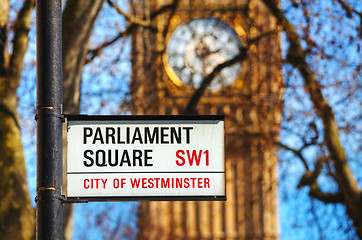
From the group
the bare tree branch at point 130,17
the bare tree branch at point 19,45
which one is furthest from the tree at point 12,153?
the bare tree branch at point 130,17

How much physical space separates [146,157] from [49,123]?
63cm

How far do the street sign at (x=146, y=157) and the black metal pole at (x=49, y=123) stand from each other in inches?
9.1

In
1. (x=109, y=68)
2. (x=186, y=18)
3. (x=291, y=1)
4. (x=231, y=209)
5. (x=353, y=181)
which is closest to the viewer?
(x=353, y=181)

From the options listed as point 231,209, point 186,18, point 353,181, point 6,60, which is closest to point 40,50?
point 6,60

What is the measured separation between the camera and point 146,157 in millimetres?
4180

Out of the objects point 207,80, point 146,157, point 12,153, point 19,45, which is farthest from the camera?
point 207,80

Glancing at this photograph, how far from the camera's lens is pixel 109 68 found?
15.5 meters

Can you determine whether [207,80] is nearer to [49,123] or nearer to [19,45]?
[19,45]

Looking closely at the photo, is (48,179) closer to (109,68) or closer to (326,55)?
(326,55)

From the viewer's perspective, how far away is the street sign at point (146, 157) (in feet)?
13.5

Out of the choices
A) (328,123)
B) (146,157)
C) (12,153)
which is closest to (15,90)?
(12,153)

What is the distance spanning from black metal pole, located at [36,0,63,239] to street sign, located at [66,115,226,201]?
23cm

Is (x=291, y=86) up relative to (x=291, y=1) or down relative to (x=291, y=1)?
down

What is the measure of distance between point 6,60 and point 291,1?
5445 mm
